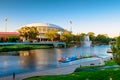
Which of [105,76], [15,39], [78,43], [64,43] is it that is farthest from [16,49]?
[105,76]

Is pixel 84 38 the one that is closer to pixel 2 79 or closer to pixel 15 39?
pixel 15 39

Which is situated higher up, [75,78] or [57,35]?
[57,35]

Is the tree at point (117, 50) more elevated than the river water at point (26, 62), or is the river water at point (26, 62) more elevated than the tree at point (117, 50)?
the tree at point (117, 50)

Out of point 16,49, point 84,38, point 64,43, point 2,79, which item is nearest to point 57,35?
point 64,43

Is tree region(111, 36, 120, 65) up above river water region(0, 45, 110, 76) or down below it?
above

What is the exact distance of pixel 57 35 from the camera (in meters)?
164

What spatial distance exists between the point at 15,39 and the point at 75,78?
4949 inches

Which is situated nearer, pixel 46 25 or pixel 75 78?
pixel 75 78

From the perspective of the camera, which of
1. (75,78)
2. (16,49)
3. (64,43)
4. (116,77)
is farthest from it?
(64,43)

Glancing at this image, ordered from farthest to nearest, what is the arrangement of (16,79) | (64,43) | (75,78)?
(64,43)
(16,79)
(75,78)

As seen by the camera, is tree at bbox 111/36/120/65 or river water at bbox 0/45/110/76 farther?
river water at bbox 0/45/110/76

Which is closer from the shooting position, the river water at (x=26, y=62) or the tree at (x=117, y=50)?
the tree at (x=117, y=50)

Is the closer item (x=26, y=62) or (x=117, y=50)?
(x=117, y=50)

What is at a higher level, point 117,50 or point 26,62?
point 117,50
